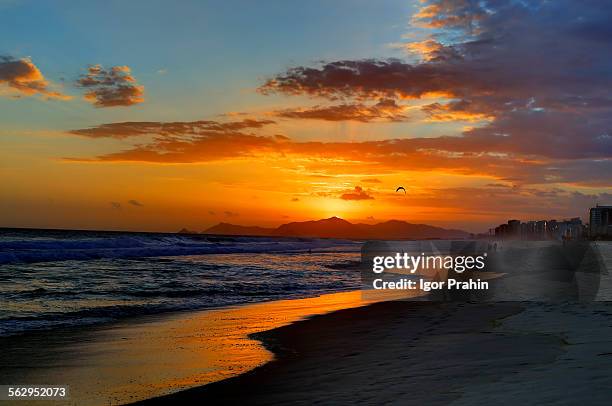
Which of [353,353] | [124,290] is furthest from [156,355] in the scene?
[124,290]

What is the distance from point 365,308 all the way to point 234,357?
8.82 m

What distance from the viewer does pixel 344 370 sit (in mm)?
9086

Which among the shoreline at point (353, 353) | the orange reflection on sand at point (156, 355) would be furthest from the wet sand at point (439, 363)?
the orange reflection on sand at point (156, 355)

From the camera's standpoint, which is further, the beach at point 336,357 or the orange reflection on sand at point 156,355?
the orange reflection on sand at point 156,355

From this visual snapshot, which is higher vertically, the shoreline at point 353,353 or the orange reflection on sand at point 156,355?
the shoreline at point 353,353

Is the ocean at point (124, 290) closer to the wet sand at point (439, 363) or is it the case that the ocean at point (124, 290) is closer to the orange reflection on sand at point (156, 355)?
the orange reflection on sand at point (156, 355)

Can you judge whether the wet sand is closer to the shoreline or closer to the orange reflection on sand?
the shoreline

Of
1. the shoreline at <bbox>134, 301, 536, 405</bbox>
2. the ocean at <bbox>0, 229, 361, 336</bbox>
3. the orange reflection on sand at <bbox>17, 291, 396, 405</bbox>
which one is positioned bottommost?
the ocean at <bbox>0, 229, 361, 336</bbox>

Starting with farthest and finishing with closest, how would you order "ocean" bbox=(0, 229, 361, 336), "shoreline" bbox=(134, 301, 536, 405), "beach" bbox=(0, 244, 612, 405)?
"ocean" bbox=(0, 229, 361, 336) < "shoreline" bbox=(134, 301, 536, 405) < "beach" bbox=(0, 244, 612, 405)

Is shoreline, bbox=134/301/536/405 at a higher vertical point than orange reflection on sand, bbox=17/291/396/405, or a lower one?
higher

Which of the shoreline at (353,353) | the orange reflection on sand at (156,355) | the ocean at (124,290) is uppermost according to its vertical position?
the shoreline at (353,353)

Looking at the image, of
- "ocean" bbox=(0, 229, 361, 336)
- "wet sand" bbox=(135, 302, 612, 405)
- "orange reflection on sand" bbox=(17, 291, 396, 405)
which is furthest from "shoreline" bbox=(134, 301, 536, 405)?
"ocean" bbox=(0, 229, 361, 336)

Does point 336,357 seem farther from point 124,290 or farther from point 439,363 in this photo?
point 124,290

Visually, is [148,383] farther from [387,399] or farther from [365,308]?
[365,308]
